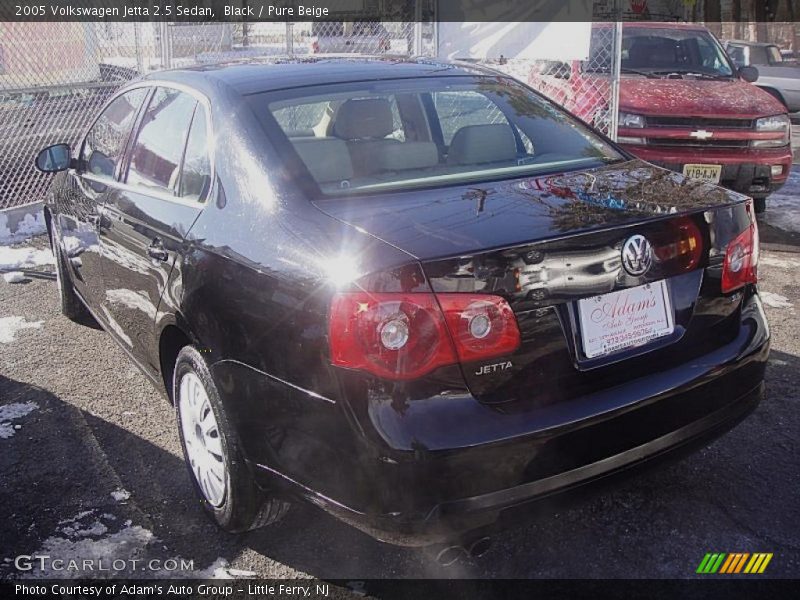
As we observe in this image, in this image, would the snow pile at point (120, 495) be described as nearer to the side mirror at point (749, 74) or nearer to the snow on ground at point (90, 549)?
the snow on ground at point (90, 549)

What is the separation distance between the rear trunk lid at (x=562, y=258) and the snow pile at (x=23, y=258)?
5104mm

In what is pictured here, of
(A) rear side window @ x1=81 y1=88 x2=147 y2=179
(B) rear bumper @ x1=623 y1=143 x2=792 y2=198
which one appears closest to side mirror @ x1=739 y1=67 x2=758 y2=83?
(B) rear bumper @ x1=623 y1=143 x2=792 y2=198

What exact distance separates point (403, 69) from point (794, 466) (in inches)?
93.0

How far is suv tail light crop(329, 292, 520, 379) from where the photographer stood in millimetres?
2234

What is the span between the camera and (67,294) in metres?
5.21

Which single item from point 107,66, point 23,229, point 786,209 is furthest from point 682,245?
point 107,66

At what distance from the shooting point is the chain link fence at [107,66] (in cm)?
808

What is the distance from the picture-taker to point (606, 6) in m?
9.88

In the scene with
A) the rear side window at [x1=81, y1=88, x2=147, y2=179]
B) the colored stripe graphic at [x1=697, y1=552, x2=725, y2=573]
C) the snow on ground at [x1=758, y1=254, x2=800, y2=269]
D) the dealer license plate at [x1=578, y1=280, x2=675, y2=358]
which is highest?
the rear side window at [x1=81, y1=88, x2=147, y2=179]

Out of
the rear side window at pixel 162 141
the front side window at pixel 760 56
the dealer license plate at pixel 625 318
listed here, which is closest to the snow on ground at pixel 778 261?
the dealer license plate at pixel 625 318

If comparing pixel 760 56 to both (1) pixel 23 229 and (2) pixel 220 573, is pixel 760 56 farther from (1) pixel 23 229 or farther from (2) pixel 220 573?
(2) pixel 220 573

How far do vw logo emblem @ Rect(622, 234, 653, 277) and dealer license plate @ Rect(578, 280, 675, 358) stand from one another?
0.06 m

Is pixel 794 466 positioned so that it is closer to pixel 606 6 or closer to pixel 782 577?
pixel 782 577

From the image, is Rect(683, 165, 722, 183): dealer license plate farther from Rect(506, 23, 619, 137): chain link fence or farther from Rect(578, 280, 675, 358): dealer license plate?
Rect(578, 280, 675, 358): dealer license plate
